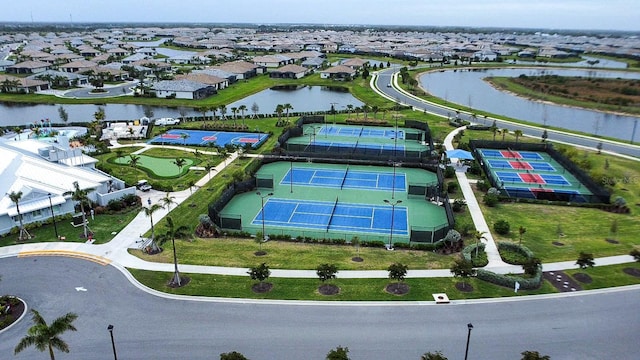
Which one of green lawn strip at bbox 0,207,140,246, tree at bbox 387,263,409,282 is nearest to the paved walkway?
green lawn strip at bbox 0,207,140,246

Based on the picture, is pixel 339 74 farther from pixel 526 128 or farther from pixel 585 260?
pixel 585 260

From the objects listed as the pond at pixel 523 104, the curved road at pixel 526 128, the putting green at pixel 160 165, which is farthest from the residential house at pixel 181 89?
the pond at pixel 523 104

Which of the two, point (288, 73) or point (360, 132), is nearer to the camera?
point (360, 132)

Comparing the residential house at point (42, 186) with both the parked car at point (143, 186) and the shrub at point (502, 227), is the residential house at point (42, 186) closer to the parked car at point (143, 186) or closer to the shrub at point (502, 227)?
the parked car at point (143, 186)

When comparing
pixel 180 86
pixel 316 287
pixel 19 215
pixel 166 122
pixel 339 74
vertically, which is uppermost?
pixel 339 74

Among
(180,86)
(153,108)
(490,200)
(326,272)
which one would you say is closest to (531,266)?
(326,272)
